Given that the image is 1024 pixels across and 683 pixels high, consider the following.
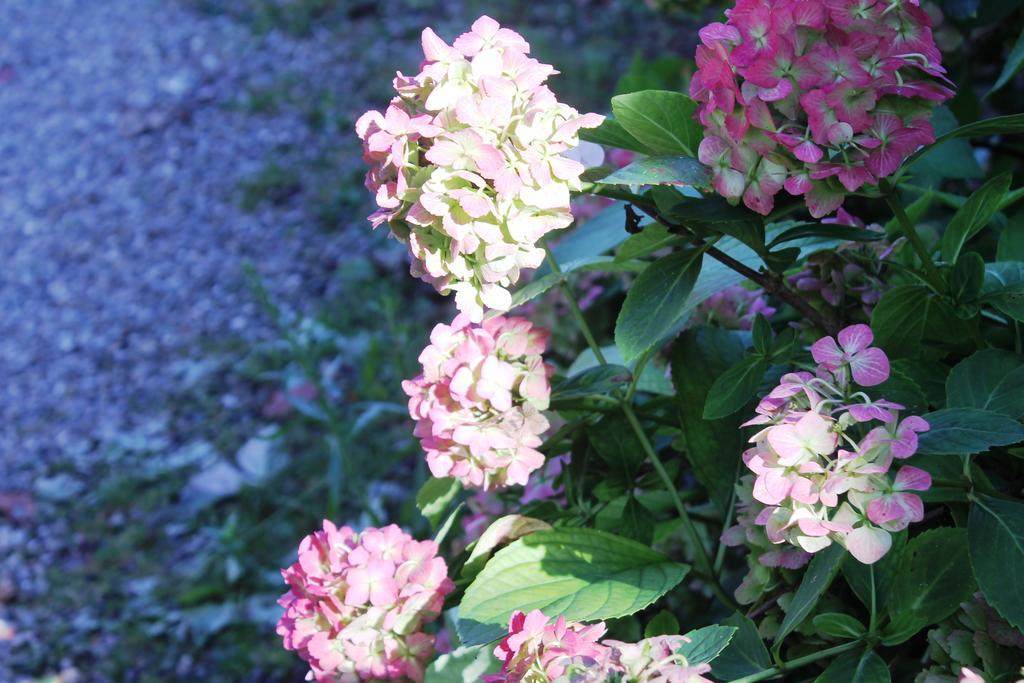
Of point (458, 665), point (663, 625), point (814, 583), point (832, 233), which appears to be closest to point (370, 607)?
point (458, 665)

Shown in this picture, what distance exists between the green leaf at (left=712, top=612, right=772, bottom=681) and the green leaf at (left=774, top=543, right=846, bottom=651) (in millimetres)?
16

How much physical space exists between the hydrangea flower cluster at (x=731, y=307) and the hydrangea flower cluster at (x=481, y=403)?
0.95 ft

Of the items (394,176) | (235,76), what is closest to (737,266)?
(394,176)

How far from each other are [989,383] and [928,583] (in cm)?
14

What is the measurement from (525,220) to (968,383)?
1.05ft

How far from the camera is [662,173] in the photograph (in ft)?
2.27

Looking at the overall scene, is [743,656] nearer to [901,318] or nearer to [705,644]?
[705,644]

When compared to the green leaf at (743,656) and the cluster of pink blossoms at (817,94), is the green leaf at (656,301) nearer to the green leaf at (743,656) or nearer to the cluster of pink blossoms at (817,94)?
the cluster of pink blossoms at (817,94)

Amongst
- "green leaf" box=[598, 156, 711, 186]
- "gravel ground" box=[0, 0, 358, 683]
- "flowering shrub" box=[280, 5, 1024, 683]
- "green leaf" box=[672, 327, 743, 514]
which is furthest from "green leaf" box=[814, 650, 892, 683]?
"gravel ground" box=[0, 0, 358, 683]

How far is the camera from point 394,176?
715 millimetres

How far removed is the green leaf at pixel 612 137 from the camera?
0.81 m

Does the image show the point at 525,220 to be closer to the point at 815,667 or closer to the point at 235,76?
the point at 815,667

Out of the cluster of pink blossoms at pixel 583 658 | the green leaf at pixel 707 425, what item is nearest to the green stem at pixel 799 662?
the cluster of pink blossoms at pixel 583 658

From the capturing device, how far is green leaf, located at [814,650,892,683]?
0.69 meters
